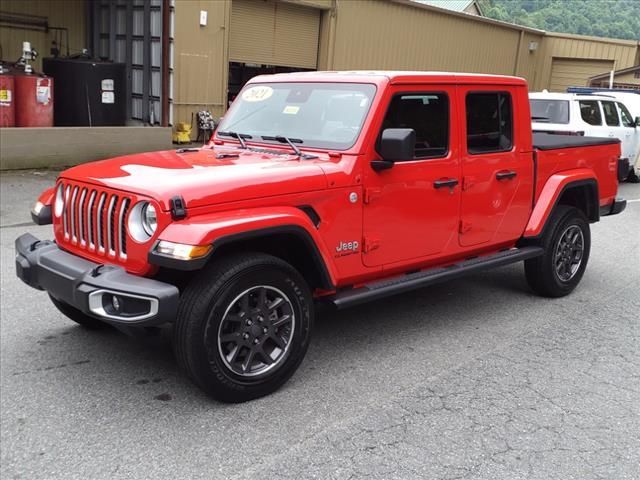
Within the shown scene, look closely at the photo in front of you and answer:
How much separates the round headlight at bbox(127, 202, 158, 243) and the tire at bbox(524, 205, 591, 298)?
3501 mm

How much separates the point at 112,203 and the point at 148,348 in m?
1.27

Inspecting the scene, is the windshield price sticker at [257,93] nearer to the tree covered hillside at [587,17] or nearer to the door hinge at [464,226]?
the door hinge at [464,226]

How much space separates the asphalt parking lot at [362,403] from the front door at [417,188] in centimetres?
75

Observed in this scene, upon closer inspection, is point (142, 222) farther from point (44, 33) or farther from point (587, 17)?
point (587, 17)

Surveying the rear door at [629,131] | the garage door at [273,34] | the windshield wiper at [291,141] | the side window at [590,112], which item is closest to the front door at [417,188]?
the windshield wiper at [291,141]

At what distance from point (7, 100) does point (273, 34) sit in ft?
23.8

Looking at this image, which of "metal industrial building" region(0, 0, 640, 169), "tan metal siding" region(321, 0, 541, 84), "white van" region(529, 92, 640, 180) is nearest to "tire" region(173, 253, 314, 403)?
"white van" region(529, 92, 640, 180)

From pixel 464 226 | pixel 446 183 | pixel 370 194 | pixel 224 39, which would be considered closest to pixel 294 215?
pixel 370 194

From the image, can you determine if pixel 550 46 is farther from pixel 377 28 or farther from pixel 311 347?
pixel 311 347

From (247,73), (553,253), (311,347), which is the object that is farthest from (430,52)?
(311,347)

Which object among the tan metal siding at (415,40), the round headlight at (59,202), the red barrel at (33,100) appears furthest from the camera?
the tan metal siding at (415,40)

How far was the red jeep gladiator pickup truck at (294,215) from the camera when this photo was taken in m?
3.51

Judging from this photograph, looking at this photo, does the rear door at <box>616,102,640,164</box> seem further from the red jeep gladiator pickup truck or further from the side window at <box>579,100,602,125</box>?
the red jeep gladiator pickup truck

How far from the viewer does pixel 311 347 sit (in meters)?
4.64
